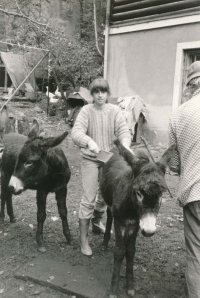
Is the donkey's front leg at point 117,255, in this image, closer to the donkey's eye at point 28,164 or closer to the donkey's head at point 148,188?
the donkey's head at point 148,188

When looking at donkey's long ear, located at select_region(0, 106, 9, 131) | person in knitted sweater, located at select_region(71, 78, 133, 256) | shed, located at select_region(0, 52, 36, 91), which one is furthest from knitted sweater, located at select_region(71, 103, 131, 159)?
shed, located at select_region(0, 52, 36, 91)

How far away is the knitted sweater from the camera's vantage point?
175 inches

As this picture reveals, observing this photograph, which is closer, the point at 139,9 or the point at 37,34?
the point at 139,9

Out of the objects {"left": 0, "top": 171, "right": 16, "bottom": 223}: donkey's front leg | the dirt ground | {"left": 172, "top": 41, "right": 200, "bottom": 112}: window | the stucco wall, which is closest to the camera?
the dirt ground

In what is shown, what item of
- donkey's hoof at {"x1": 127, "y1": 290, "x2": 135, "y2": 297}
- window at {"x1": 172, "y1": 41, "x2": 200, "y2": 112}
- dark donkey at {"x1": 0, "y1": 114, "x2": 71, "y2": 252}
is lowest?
donkey's hoof at {"x1": 127, "y1": 290, "x2": 135, "y2": 297}

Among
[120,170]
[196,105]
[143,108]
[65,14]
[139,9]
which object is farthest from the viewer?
[65,14]

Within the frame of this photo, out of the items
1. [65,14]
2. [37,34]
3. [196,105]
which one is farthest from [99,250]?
[65,14]

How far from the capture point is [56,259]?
4.52 m

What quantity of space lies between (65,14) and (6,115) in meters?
14.0

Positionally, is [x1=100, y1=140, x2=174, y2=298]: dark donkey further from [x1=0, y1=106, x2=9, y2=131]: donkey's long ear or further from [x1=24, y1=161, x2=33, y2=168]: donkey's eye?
[x1=0, y1=106, x2=9, y2=131]: donkey's long ear

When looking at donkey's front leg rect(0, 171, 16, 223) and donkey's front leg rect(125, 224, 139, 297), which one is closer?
donkey's front leg rect(125, 224, 139, 297)

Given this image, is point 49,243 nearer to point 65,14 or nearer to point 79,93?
point 79,93

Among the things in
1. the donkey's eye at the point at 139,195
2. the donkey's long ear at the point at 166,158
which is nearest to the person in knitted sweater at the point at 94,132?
the donkey's long ear at the point at 166,158

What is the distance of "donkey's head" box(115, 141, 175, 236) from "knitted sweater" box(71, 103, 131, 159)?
1.35 m
